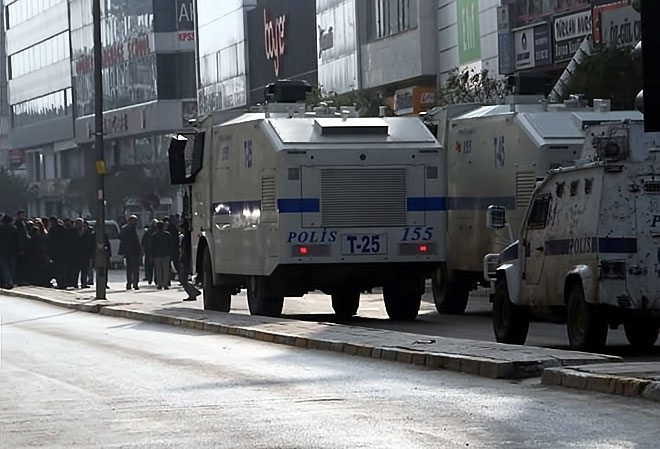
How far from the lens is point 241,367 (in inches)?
672

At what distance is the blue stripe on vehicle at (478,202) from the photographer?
25.6m

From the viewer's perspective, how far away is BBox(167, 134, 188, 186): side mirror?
29.2 meters

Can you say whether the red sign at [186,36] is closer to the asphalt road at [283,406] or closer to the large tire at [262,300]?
the large tire at [262,300]

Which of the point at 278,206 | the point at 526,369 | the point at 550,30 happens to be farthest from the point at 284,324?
the point at 550,30

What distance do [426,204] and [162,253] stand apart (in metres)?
18.0

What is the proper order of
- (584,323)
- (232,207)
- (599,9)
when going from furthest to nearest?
(599,9) < (232,207) < (584,323)

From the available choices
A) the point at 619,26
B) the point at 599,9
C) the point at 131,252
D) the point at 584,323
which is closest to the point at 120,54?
the point at 131,252

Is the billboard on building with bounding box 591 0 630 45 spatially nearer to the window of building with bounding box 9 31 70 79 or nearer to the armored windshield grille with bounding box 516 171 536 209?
the armored windshield grille with bounding box 516 171 536 209

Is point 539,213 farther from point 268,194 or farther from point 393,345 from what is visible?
point 268,194

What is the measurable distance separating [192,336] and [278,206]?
9.76 feet

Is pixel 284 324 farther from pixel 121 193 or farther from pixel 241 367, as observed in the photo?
pixel 121 193

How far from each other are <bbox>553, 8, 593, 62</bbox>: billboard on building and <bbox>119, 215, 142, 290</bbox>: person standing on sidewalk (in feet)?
36.8

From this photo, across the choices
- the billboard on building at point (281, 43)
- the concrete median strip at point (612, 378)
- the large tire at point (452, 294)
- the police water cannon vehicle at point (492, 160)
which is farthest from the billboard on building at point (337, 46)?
the concrete median strip at point (612, 378)

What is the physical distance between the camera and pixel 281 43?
70.3 metres
